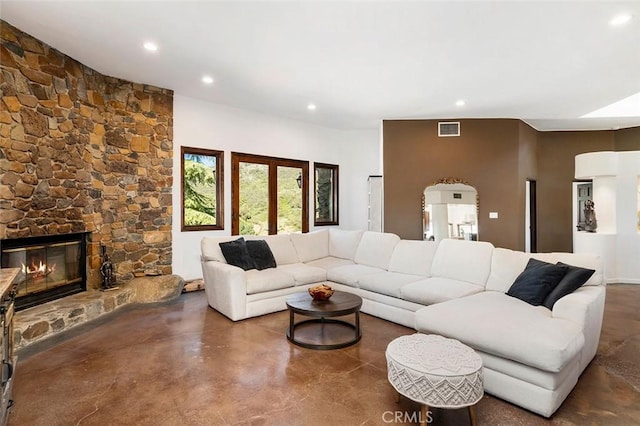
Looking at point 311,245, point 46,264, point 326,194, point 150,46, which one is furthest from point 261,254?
point 326,194

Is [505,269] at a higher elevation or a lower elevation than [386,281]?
higher

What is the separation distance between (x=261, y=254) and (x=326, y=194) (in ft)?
10.7

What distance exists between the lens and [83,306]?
3.76 meters

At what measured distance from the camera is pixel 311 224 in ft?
23.5

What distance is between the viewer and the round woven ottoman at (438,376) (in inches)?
Answer: 73.6

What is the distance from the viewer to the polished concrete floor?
7.06 feet

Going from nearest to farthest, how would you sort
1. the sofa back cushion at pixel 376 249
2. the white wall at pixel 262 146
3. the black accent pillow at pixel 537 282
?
the black accent pillow at pixel 537 282, the sofa back cushion at pixel 376 249, the white wall at pixel 262 146

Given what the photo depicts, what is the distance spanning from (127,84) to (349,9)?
355 centimetres

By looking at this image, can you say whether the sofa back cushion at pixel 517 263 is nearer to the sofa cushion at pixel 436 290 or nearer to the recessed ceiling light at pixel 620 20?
the sofa cushion at pixel 436 290

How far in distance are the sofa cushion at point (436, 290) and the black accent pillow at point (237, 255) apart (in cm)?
198

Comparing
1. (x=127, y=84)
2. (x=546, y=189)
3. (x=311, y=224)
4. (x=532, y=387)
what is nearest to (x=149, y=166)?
(x=127, y=84)

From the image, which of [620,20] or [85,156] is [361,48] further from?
[85,156]

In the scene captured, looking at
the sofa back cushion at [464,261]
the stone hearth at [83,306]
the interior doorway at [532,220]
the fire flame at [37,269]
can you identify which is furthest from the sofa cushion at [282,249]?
the interior doorway at [532,220]

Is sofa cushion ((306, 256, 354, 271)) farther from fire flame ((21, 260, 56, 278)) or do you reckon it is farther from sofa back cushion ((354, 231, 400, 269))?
fire flame ((21, 260, 56, 278))
